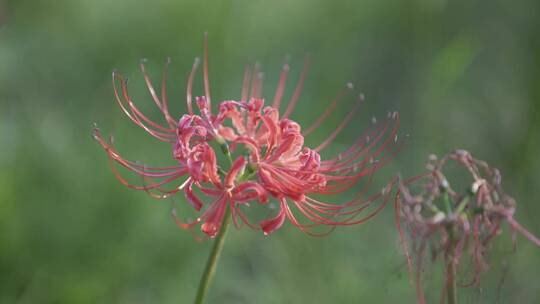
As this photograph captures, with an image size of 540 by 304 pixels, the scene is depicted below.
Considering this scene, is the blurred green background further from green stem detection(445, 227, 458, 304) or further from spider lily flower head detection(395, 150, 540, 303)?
green stem detection(445, 227, 458, 304)

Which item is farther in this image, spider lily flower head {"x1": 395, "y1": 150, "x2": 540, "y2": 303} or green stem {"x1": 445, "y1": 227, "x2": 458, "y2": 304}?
spider lily flower head {"x1": 395, "y1": 150, "x2": 540, "y2": 303}

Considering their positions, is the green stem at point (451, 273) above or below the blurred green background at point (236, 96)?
below

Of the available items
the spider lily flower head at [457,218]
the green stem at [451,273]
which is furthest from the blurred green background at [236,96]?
the green stem at [451,273]

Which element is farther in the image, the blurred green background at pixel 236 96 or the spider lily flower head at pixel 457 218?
the blurred green background at pixel 236 96

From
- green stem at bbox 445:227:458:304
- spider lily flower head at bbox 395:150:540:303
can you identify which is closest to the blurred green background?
spider lily flower head at bbox 395:150:540:303

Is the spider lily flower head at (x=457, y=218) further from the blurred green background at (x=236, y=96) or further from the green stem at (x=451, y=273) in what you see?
the blurred green background at (x=236, y=96)

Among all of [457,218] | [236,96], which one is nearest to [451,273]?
[457,218]

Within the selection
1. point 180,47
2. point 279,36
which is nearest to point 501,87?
point 279,36

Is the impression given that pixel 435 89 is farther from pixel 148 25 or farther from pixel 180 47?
pixel 148 25
